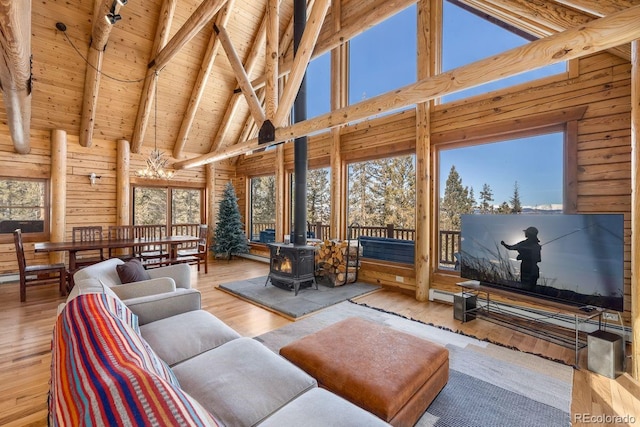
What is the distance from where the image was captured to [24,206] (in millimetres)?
5867

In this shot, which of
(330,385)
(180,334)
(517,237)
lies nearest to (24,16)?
(180,334)

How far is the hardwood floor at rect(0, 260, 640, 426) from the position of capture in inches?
82.7

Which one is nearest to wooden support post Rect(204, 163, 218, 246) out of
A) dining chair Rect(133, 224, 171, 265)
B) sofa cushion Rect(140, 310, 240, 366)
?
dining chair Rect(133, 224, 171, 265)

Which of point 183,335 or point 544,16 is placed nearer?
point 183,335

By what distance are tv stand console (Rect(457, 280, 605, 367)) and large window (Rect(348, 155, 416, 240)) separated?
1897mm

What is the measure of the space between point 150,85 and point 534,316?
7.59 metres

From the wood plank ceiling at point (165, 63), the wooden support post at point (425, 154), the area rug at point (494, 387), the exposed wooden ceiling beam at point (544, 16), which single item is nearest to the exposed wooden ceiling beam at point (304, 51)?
→ the wood plank ceiling at point (165, 63)

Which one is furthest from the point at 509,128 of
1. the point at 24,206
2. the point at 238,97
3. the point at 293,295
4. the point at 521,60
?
the point at 24,206

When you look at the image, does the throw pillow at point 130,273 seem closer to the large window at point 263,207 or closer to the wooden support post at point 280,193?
the wooden support post at point 280,193

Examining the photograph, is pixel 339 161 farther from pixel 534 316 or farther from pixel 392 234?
pixel 534 316

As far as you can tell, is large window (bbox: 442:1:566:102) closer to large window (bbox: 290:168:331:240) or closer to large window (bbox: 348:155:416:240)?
large window (bbox: 348:155:416:240)

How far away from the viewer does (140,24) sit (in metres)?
5.42

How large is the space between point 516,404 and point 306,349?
1.56 meters

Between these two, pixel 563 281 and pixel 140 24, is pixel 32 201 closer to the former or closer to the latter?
pixel 140 24
